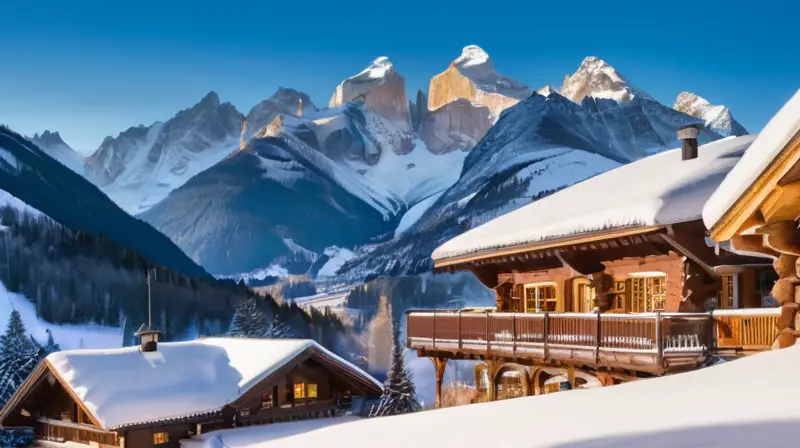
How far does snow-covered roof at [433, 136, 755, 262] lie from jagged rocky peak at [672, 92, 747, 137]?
140581mm

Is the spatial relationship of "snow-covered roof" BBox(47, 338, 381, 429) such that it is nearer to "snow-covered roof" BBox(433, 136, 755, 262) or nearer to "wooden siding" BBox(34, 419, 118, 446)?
"wooden siding" BBox(34, 419, 118, 446)

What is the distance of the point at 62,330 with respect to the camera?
307ft

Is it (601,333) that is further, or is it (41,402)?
(41,402)

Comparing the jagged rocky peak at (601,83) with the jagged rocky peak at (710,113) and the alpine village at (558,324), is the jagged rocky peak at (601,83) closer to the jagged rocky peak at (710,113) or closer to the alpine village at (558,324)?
the jagged rocky peak at (710,113)

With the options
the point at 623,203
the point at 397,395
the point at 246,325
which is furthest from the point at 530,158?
the point at 623,203

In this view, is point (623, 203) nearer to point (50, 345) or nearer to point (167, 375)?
point (167, 375)

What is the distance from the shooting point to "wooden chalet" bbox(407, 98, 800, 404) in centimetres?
1323

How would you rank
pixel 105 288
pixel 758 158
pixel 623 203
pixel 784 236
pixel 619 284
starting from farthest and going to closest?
pixel 105 288 → pixel 619 284 → pixel 623 203 → pixel 784 236 → pixel 758 158

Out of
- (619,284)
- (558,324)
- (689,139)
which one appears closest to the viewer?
(558,324)

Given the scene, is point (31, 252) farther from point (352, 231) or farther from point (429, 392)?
point (352, 231)

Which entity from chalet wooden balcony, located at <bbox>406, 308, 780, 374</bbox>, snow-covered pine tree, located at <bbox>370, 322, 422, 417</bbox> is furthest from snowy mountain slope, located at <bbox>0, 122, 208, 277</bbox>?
chalet wooden balcony, located at <bbox>406, 308, 780, 374</bbox>

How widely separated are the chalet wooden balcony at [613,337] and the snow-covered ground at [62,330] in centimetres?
8230

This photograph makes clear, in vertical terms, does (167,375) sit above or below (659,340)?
below

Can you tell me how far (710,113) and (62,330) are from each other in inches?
5360
